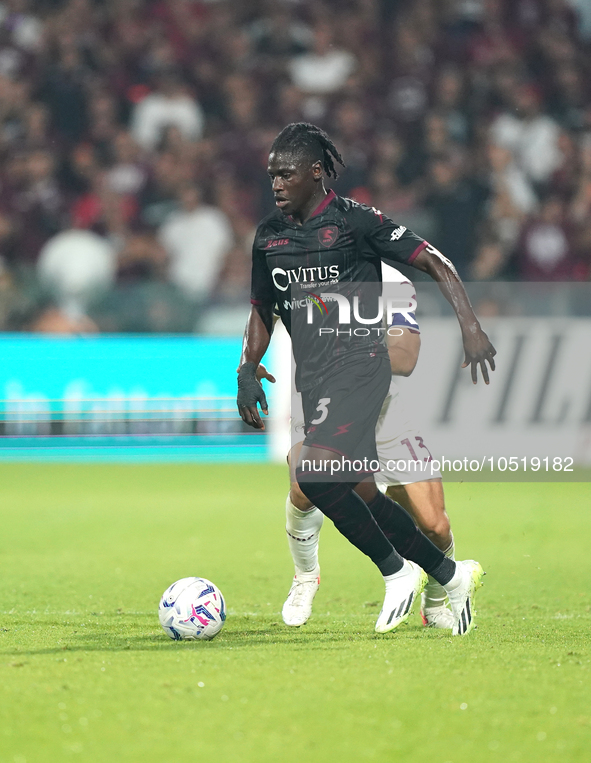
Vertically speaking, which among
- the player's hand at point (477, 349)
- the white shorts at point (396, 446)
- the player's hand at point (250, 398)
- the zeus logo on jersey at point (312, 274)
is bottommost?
→ the white shorts at point (396, 446)

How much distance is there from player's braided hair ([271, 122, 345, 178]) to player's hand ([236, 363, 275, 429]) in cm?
91

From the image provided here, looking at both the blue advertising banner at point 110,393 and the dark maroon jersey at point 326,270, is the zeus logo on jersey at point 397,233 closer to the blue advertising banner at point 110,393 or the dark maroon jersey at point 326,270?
the dark maroon jersey at point 326,270

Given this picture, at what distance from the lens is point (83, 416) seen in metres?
11.6

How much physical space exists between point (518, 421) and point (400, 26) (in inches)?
256

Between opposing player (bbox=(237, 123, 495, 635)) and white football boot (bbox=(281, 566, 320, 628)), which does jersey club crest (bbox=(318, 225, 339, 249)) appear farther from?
white football boot (bbox=(281, 566, 320, 628))

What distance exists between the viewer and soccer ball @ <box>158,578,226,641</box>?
4.53m

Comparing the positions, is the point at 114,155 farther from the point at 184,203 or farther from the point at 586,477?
the point at 586,477

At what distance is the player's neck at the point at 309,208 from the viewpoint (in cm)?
469

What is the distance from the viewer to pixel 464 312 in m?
4.28

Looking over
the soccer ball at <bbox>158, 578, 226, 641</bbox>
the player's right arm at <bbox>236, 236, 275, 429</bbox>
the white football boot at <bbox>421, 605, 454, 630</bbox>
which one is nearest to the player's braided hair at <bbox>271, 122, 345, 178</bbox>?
the player's right arm at <bbox>236, 236, 275, 429</bbox>

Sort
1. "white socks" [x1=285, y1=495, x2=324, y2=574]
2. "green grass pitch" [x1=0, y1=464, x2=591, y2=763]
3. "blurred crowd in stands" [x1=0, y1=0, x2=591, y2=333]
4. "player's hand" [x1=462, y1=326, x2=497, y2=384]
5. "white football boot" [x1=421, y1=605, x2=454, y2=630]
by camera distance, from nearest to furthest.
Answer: "green grass pitch" [x1=0, y1=464, x2=591, y2=763], "player's hand" [x1=462, y1=326, x2=497, y2=384], "white football boot" [x1=421, y1=605, x2=454, y2=630], "white socks" [x1=285, y1=495, x2=324, y2=574], "blurred crowd in stands" [x1=0, y1=0, x2=591, y2=333]

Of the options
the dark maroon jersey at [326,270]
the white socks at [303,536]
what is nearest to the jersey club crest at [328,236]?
the dark maroon jersey at [326,270]

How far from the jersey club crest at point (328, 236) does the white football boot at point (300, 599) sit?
1.51 metres

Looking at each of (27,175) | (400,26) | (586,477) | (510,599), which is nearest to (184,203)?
(27,175)
